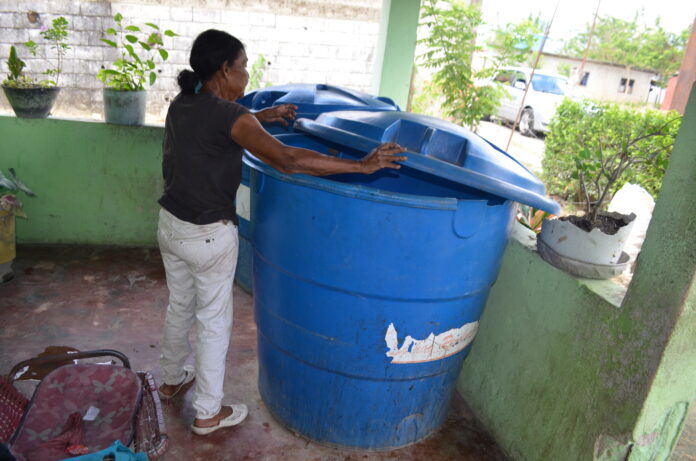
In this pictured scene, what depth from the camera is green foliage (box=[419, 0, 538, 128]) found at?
4.07 meters

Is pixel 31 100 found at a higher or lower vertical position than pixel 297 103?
lower

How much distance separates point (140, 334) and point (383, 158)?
195 cm

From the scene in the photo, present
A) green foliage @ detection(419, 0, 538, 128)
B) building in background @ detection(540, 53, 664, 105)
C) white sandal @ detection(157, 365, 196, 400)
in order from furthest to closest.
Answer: building in background @ detection(540, 53, 664, 105) → green foliage @ detection(419, 0, 538, 128) → white sandal @ detection(157, 365, 196, 400)

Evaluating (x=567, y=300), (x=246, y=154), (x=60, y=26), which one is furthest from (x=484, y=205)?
(x=60, y=26)

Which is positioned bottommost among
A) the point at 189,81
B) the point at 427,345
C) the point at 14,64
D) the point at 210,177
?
the point at 427,345

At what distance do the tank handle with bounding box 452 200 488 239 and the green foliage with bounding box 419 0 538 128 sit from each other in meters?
2.62

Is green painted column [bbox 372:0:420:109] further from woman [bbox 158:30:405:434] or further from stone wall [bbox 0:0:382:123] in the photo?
woman [bbox 158:30:405:434]

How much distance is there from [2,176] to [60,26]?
1269 millimetres

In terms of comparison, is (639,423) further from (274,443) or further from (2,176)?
(2,176)

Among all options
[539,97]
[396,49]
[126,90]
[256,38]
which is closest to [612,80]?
[539,97]

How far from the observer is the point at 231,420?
221 cm

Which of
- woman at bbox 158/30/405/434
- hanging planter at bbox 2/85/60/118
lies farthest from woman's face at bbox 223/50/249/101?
hanging planter at bbox 2/85/60/118

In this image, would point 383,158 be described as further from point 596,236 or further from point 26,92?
point 26,92

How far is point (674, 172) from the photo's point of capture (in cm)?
150
